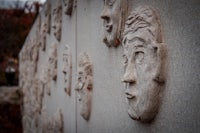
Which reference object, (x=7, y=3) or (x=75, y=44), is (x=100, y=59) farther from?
(x=7, y=3)

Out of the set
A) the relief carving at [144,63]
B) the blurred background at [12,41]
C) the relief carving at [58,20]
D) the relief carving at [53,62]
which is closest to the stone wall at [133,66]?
the relief carving at [144,63]

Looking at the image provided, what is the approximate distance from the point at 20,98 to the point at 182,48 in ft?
20.8

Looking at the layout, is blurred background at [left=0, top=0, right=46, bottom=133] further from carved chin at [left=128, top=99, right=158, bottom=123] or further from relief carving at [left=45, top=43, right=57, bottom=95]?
carved chin at [left=128, top=99, right=158, bottom=123]

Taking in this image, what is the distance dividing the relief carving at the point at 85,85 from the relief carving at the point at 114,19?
0.42 meters

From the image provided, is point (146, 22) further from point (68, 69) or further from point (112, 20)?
point (68, 69)

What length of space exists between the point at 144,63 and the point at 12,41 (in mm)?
11807

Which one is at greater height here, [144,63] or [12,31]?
[12,31]

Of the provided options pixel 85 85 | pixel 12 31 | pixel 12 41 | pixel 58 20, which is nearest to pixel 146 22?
pixel 85 85

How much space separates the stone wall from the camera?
105cm

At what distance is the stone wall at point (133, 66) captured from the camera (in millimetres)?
1052

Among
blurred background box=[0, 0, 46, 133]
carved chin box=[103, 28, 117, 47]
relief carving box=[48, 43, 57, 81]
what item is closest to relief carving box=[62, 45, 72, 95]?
relief carving box=[48, 43, 57, 81]

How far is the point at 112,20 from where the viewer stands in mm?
1540

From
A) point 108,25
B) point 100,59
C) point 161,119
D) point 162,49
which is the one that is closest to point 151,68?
point 162,49

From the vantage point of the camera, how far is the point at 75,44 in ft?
8.18
